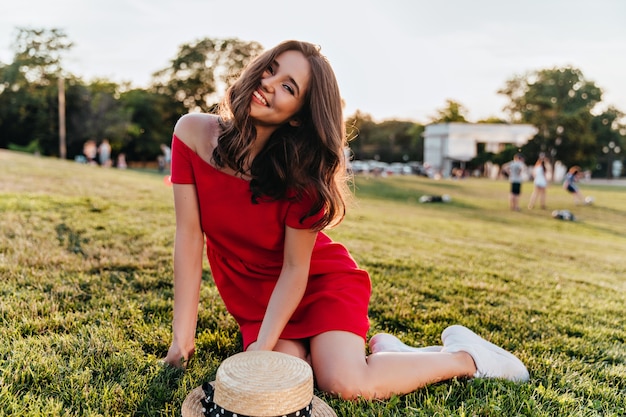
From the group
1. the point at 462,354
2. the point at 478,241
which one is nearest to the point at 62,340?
the point at 462,354

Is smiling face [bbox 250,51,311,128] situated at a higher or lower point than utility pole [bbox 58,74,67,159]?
lower

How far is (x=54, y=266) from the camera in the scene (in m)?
4.13

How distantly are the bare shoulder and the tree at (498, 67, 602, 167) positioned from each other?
50.6m

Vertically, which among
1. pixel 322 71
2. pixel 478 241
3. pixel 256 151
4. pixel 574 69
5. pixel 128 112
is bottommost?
pixel 478 241

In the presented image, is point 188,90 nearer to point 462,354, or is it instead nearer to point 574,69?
point 574,69

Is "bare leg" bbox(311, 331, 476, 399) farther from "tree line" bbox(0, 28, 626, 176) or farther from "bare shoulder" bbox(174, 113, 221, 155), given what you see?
"tree line" bbox(0, 28, 626, 176)

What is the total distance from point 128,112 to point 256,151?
132 ft

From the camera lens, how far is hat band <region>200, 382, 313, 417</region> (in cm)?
175

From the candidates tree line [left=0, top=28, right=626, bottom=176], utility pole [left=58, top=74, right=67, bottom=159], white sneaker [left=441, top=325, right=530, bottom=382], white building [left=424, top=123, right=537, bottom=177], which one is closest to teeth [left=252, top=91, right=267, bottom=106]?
white sneaker [left=441, top=325, right=530, bottom=382]

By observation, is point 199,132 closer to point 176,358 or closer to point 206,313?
point 176,358

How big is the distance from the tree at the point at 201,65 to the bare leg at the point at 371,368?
42.0m

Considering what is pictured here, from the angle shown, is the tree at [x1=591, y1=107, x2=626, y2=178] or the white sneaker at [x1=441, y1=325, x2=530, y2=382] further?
the tree at [x1=591, y1=107, x2=626, y2=178]

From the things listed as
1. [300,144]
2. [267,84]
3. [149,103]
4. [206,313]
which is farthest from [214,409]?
[149,103]

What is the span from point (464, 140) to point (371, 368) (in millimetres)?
56867
